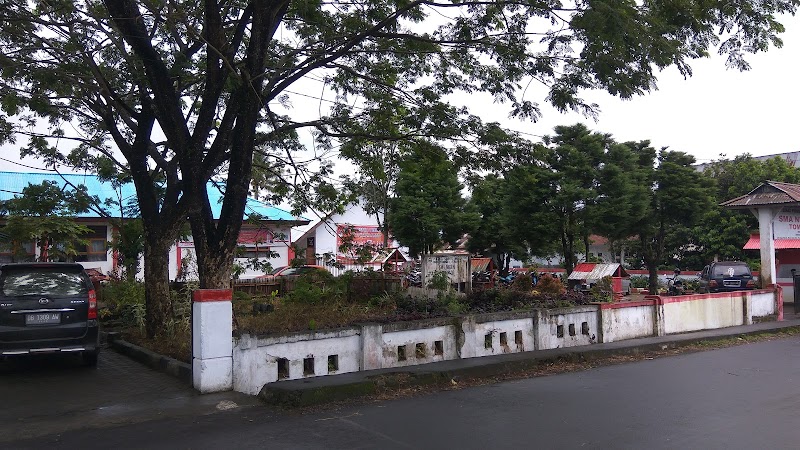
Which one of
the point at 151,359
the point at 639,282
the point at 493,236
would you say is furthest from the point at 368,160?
the point at 639,282

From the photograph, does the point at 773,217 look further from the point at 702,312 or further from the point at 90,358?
the point at 90,358

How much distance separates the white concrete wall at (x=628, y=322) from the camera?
1286 cm

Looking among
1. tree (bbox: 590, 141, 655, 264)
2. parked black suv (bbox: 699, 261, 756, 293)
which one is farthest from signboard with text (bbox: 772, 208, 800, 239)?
tree (bbox: 590, 141, 655, 264)

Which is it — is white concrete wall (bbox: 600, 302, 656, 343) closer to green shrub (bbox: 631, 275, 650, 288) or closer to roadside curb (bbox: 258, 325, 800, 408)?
roadside curb (bbox: 258, 325, 800, 408)

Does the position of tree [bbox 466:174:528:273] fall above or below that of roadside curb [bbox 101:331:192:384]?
above

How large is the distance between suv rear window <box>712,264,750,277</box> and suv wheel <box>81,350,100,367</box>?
2115 centimetres

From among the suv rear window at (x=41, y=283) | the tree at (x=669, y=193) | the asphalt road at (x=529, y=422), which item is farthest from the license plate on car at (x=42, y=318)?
the tree at (x=669, y=193)

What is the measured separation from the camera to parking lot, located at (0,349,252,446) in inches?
263

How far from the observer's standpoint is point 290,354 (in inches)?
335

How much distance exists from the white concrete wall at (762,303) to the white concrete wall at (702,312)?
2.25ft

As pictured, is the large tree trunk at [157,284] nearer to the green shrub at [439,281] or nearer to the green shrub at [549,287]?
the green shrub at [439,281]

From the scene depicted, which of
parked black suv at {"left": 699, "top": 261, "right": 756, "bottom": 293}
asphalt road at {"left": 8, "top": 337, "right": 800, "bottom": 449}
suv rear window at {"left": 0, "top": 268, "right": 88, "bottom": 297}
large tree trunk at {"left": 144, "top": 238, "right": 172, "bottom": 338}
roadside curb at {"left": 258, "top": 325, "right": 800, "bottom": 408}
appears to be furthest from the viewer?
parked black suv at {"left": 699, "top": 261, "right": 756, "bottom": 293}

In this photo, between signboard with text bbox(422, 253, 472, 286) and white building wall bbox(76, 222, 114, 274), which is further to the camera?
white building wall bbox(76, 222, 114, 274)

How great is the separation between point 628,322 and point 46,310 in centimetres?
1109
